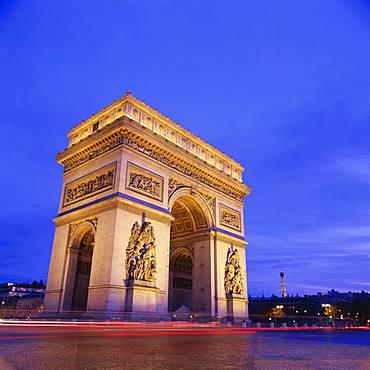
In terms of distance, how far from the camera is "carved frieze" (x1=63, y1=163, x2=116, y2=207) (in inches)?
834

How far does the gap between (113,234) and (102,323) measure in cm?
489

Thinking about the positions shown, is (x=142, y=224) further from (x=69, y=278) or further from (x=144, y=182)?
(x=69, y=278)

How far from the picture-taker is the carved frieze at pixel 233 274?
26750 mm

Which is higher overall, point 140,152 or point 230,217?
point 140,152

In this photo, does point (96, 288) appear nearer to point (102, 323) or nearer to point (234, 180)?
point (102, 323)

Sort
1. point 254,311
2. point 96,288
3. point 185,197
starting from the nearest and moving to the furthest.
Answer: point 96,288, point 185,197, point 254,311

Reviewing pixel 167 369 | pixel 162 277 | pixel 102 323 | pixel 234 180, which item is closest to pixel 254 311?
pixel 234 180

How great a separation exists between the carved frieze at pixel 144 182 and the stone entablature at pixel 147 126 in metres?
3.17

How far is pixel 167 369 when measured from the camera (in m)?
4.01

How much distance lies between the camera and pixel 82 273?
2311 cm

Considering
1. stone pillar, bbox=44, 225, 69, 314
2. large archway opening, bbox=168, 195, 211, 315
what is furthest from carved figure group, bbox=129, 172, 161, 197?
stone pillar, bbox=44, 225, 69, 314

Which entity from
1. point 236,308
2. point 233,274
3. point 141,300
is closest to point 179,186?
point 233,274

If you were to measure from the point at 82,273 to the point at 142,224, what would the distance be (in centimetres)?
602

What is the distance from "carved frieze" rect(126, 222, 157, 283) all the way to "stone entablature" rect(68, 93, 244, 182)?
7.07 m
